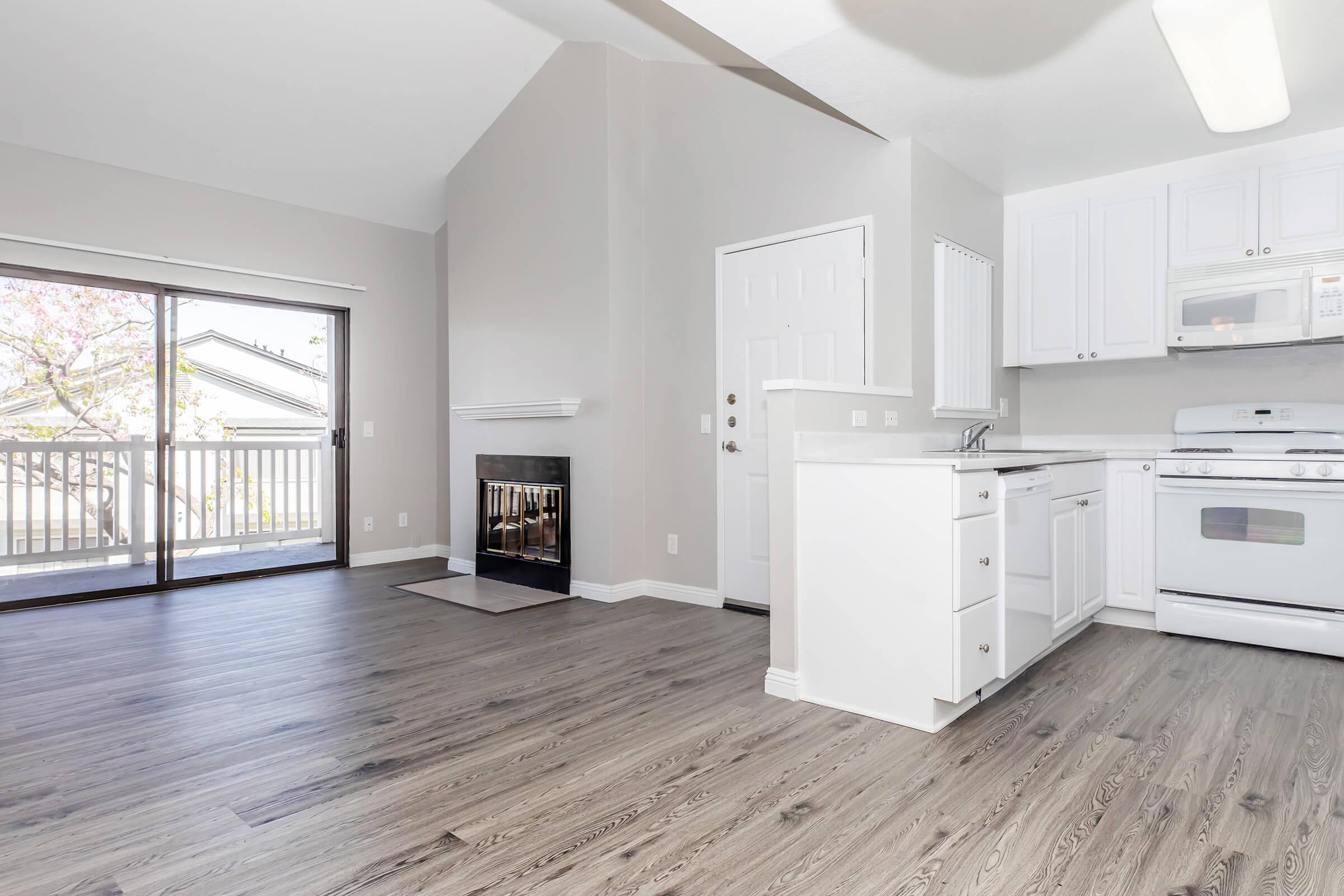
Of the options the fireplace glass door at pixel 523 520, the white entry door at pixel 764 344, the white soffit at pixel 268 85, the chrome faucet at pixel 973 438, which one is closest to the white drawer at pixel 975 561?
the chrome faucet at pixel 973 438

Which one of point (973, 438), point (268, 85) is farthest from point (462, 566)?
point (973, 438)

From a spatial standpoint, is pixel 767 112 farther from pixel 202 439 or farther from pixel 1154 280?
pixel 202 439

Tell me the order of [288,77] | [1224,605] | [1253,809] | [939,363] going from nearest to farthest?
[1253,809], [1224,605], [939,363], [288,77]

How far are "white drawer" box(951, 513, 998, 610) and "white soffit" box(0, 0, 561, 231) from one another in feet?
12.8

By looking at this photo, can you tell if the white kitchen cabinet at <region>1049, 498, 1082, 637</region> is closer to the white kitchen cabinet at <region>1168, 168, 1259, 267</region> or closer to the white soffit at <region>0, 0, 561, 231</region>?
the white kitchen cabinet at <region>1168, 168, 1259, 267</region>

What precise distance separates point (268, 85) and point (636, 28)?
2187mm

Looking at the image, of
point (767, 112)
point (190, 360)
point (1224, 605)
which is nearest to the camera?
point (1224, 605)

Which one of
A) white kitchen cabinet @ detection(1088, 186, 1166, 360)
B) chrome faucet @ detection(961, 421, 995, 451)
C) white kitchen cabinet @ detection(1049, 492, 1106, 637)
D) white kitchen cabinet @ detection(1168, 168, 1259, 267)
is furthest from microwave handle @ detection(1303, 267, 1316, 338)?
chrome faucet @ detection(961, 421, 995, 451)

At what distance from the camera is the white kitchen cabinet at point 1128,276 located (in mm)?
3771

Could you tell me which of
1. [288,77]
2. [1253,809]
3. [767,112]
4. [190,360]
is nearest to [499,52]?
[288,77]

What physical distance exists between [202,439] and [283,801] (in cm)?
397

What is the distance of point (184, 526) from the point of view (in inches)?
199

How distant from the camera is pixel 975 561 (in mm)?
2459

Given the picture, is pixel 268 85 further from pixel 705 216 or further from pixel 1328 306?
pixel 1328 306
